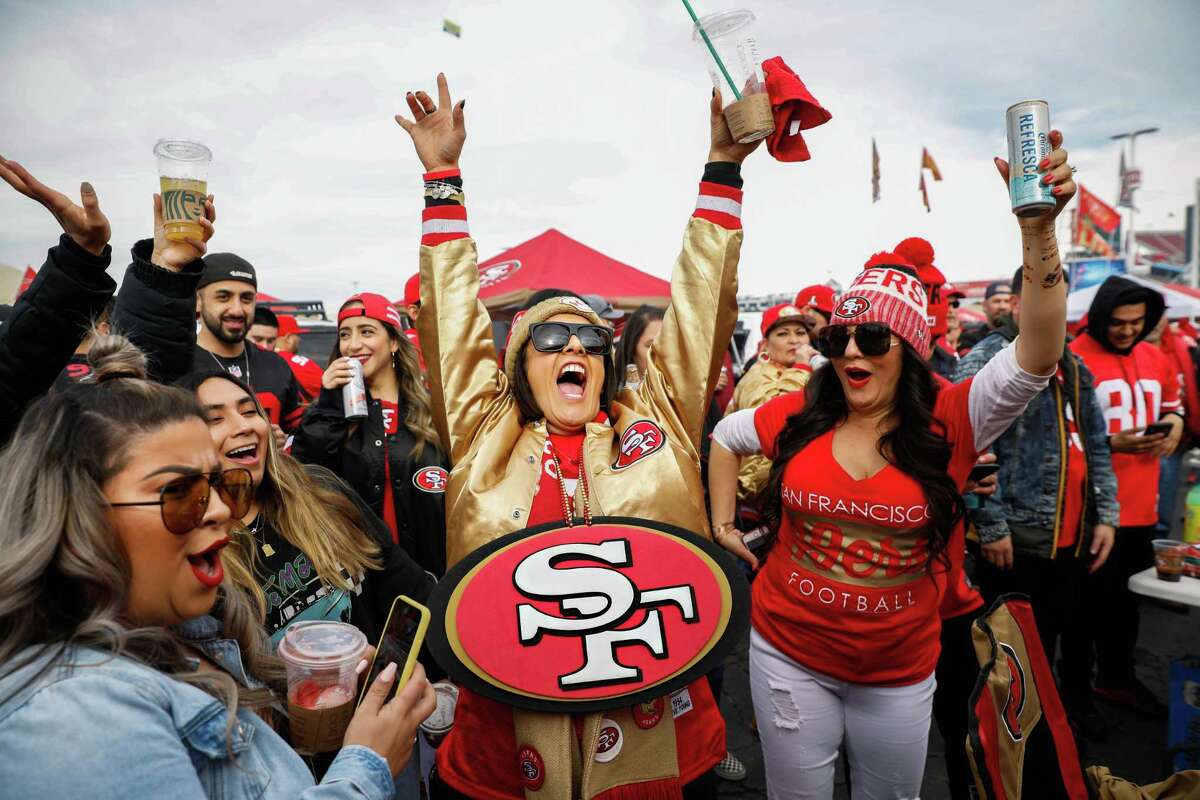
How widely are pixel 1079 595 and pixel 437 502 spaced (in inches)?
124

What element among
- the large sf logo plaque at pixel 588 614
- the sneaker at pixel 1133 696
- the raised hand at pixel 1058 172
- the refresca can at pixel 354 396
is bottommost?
the sneaker at pixel 1133 696

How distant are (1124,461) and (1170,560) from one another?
3.88 ft

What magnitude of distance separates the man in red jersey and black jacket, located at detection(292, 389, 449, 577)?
3.47 meters

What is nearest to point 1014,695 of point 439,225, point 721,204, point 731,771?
point 721,204

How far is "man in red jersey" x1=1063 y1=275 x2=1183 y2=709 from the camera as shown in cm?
370

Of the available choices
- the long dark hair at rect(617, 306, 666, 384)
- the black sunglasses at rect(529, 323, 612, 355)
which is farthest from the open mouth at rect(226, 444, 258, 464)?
the long dark hair at rect(617, 306, 666, 384)

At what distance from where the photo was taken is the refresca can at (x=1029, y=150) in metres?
1.49

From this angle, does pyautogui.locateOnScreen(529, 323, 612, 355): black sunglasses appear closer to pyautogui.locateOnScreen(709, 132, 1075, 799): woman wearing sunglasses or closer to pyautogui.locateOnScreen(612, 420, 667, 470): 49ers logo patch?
pyautogui.locateOnScreen(612, 420, 667, 470): 49ers logo patch

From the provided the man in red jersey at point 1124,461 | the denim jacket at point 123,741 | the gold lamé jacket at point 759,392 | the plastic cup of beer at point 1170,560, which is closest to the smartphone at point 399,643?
the denim jacket at point 123,741

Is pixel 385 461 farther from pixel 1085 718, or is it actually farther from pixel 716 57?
pixel 1085 718

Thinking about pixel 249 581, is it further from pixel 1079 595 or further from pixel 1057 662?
pixel 1057 662

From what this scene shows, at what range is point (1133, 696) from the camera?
3.73 metres

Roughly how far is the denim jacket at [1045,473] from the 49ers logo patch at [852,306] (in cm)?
129

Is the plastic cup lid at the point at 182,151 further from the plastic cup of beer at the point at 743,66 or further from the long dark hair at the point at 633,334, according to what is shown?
the long dark hair at the point at 633,334
